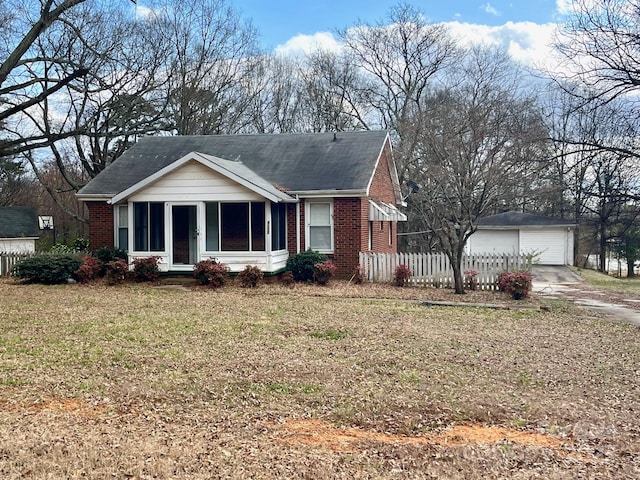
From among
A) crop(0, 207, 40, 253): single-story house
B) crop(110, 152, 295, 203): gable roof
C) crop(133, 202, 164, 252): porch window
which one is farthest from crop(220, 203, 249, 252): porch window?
crop(0, 207, 40, 253): single-story house

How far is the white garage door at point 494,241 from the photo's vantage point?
35125 mm

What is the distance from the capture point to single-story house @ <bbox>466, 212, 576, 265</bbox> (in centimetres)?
3431

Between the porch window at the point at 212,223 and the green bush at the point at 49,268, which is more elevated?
the porch window at the point at 212,223

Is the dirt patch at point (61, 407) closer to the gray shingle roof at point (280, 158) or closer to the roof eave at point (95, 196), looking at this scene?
the gray shingle roof at point (280, 158)

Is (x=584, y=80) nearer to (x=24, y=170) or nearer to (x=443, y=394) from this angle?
(x=443, y=394)

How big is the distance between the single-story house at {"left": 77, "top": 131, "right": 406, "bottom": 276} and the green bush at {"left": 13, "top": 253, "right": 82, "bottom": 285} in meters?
1.73

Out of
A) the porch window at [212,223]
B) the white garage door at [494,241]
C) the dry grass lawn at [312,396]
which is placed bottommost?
the dry grass lawn at [312,396]

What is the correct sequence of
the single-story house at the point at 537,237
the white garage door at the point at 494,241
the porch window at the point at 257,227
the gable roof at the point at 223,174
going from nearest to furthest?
the gable roof at the point at 223,174
the porch window at the point at 257,227
the single-story house at the point at 537,237
the white garage door at the point at 494,241

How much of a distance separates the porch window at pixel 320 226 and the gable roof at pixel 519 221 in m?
17.5

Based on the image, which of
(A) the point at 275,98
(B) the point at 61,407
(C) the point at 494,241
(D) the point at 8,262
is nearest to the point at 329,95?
(A) the point at 275,98

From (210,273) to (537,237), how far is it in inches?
959

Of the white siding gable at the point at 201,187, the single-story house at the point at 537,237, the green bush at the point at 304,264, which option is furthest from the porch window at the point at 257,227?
the single-story house at the point at 537,237

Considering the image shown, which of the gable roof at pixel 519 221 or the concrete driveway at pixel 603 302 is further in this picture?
the gable roof at pixel 519 221

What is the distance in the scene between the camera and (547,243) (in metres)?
34.6
